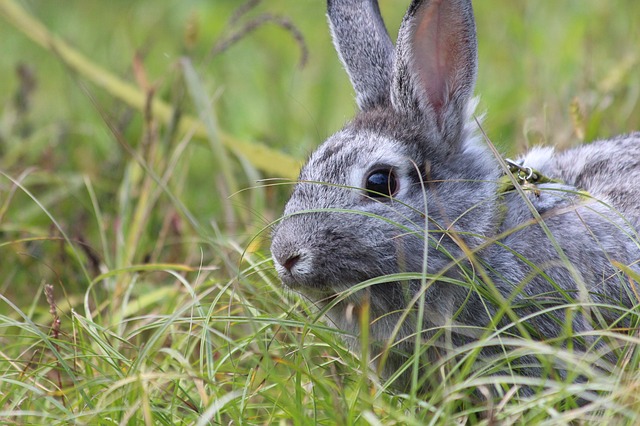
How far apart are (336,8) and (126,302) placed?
1.66 meters

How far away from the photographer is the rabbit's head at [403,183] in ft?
11.5

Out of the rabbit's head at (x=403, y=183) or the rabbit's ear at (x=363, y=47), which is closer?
the rabbit's head at (x=403, y=183)

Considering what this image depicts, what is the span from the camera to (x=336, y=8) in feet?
14.2

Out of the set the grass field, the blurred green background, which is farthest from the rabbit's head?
the blurred green background

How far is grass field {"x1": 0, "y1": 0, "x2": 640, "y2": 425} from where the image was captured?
311 cm

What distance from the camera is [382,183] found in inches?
145

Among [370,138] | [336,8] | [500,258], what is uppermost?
[336,8]

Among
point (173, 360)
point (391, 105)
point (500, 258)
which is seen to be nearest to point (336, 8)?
point (391, 105)

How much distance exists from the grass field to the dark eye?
0.57m

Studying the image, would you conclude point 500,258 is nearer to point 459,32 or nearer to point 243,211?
point 459,32

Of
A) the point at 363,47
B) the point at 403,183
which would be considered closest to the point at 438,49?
the point at 363,47

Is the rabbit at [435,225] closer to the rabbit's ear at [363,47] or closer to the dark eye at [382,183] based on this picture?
the dark eye at [382,183]

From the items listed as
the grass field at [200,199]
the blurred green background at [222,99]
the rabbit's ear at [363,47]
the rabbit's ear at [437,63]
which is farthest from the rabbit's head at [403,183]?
the blurred green background at [222,99]

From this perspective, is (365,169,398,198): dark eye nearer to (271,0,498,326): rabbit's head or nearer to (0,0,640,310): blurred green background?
(271,0,498,326): rabbit's head
